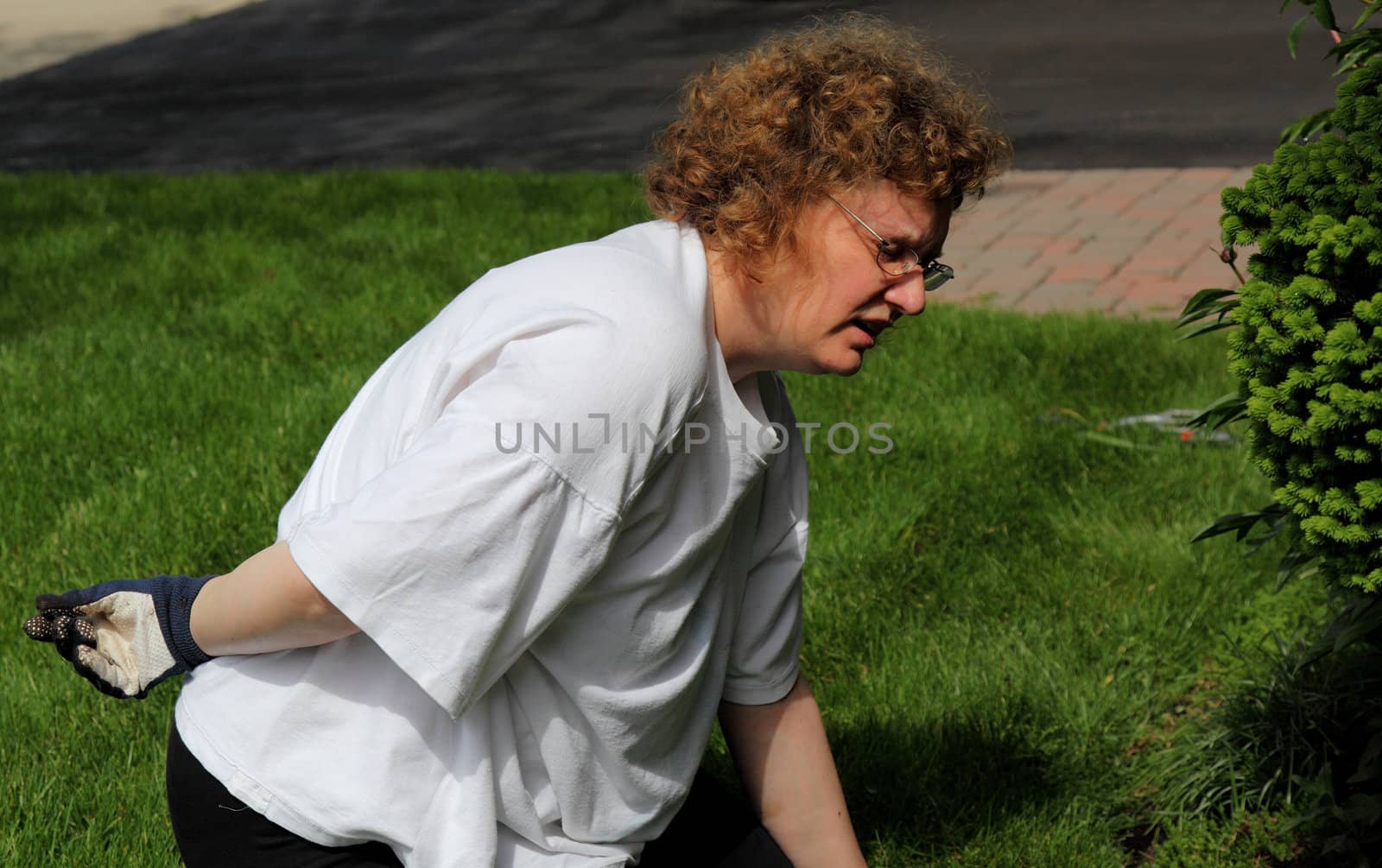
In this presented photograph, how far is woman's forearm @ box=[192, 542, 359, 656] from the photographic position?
1.67 meters

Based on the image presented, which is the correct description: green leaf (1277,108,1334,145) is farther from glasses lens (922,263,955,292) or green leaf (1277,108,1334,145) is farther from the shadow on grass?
the shadow on grass

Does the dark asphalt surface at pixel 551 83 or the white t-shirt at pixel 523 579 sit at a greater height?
the white t-shirt at pixel 523 579

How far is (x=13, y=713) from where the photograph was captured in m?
2.94

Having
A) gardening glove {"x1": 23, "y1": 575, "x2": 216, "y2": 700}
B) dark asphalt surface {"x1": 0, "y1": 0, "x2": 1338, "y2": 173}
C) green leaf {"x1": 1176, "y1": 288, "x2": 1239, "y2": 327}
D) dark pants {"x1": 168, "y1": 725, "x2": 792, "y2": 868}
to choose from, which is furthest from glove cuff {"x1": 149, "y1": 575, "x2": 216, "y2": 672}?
dark asphalt surface {"x1": 0, "y1": 0, "x2": 1338, "y2": 173}

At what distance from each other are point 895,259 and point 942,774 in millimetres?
1395

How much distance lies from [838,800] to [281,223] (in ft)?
15.4

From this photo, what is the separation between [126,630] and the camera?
1.86 metres

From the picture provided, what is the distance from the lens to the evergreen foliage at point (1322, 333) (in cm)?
181

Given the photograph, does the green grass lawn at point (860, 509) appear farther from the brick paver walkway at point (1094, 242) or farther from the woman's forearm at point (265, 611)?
the woman's forearm at point (265, 611)

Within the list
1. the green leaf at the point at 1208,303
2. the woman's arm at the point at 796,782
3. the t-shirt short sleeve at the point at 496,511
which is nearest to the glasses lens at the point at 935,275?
the t-shirt short sleeve at the point at 496,511

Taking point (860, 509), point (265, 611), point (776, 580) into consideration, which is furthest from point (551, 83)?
point (265, 611)

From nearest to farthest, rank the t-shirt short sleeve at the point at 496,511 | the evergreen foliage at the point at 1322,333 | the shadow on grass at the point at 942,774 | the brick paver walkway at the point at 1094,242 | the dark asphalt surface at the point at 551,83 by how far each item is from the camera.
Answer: the t-shirt short sleeve at the point at 496,511
the evergreen foliage at the point at 1322,333
the shadow on grass at the point at 942,774
the brick paver walkway at the point at 1094,242
the dark asphalt surface at the point at 551,83

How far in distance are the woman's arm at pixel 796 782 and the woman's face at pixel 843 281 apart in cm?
65

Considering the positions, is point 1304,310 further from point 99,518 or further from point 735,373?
point 99,518
